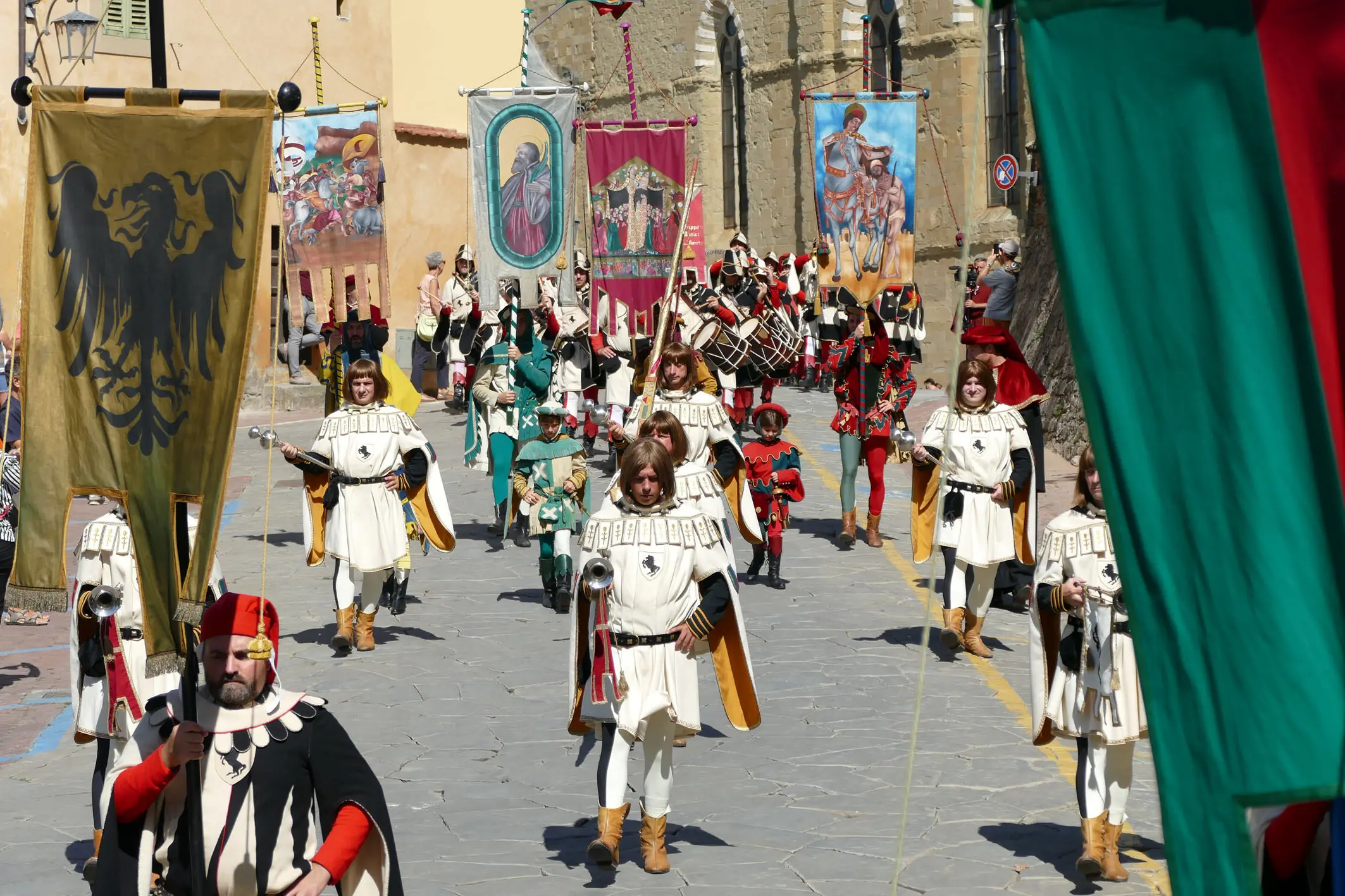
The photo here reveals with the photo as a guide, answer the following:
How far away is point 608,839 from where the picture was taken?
8047 mm

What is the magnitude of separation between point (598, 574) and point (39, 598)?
280 centimetres

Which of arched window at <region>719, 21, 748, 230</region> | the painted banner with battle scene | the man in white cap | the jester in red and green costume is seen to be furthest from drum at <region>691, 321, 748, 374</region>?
arched window at <region>719, 21, 748, 230</region>

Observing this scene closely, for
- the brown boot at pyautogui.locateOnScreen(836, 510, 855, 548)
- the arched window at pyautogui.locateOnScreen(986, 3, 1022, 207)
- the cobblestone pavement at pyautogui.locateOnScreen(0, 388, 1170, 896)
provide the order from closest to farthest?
the cobblestone pavement at pyautogui.locateOnScreen(0, 388, 1170, 896), the brown boot at pyautogui.locateOnScreen(836, 510, 855, 548), the arched window at pyautogui.locateOnScreen(986, 3, 1022, 207)

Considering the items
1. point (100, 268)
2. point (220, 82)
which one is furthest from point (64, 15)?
point (100, 268)

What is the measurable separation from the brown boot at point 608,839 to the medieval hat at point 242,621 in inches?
117

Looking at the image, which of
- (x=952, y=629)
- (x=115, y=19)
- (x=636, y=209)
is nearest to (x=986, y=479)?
(x=952, y=629)

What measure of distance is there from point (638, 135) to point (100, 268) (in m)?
16.1

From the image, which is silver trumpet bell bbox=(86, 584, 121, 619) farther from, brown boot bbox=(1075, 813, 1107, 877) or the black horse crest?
brown boot bbox=(1075, 813, 1107, 877)

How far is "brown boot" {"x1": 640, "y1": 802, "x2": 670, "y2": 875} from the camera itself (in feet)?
26.6

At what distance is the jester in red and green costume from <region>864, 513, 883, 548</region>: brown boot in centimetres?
160

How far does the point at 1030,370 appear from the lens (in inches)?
613

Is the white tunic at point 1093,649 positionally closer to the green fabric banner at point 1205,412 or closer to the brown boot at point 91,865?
the brown boot at point 91,865

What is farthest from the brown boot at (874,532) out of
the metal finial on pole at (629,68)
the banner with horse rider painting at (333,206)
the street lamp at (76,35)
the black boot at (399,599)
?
the street lamp at (76,35)

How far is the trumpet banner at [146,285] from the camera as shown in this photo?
558cm
